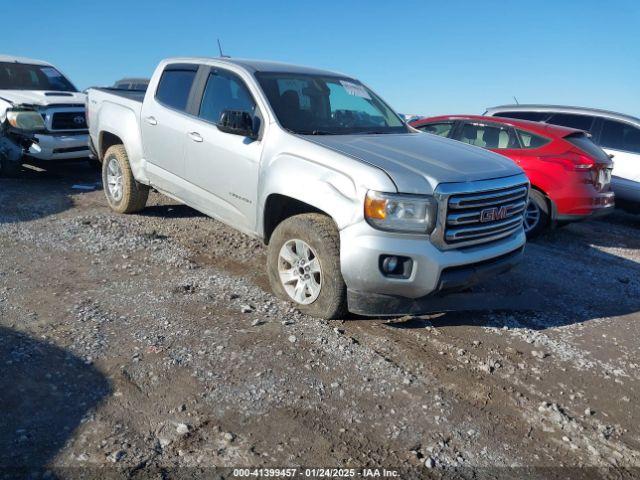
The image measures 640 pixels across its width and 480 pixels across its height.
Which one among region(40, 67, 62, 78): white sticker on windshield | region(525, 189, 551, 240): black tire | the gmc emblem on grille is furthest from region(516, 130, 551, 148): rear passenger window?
region(40, 67, 62, 78): white sticker on windshield

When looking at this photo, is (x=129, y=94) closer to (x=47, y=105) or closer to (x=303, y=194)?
(x=47, y=105)

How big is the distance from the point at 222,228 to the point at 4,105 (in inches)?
187

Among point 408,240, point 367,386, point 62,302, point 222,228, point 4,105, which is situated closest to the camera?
point 367,386

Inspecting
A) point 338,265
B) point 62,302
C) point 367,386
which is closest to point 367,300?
point 338,265

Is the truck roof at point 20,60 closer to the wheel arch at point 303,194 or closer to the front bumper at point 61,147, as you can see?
the front bumper at point 61,147

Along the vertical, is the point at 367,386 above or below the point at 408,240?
below

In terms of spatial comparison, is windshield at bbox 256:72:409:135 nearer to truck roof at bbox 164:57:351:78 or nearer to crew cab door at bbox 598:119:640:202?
truck roof at bbox 164:57:351:78

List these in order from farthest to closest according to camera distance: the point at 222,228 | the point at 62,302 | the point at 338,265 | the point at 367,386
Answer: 1. the point at 222,228
2. the point at 62,302
3. the point at 338,265
4. the point at 367,386

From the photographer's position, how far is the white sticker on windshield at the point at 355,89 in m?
5.46

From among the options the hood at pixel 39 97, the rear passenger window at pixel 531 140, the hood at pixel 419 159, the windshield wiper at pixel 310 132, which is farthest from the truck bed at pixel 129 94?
the rear passenger window at pixel 531 140

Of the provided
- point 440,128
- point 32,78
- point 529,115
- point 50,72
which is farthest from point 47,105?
point 529,115

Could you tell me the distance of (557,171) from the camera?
686cm

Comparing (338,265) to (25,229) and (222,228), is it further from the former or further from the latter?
(25,229)

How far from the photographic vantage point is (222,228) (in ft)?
21.5
